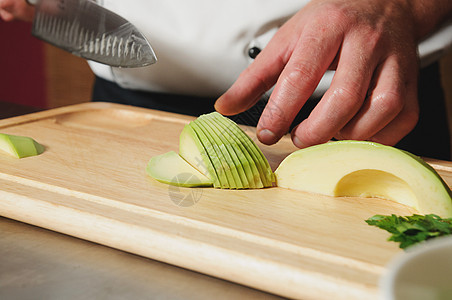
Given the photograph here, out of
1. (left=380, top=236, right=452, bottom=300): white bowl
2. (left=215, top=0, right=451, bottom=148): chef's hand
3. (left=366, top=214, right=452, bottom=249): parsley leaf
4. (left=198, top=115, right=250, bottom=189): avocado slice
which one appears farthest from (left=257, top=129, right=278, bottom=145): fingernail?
(left=380, top=236, right=452, bottom=300): white bowl

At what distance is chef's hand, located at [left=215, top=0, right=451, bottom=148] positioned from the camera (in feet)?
3.33

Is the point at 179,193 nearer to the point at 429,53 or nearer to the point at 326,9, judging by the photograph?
the point at 326,9

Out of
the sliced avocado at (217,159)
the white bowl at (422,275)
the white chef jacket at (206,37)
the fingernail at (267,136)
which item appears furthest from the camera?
the white chef jacket at (206,37)

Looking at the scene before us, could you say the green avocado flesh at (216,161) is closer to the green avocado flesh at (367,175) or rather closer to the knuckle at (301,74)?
the green avocado flesh at (367,175)

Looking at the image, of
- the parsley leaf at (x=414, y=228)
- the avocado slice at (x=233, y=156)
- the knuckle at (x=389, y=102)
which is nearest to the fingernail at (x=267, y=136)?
the avocado slice at (x=233, y=156)

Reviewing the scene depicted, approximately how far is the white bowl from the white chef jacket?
1038 mm

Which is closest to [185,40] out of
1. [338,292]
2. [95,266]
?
[95,266]

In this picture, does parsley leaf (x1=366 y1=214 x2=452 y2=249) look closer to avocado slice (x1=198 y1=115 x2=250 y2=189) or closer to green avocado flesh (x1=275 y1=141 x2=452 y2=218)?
green avocado flesh (x1=275 y1=141 x2=452 y2=218)

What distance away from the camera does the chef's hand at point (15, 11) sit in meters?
1.57

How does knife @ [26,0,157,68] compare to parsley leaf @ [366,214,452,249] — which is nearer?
parsley leaf @ [366,214,452,249]

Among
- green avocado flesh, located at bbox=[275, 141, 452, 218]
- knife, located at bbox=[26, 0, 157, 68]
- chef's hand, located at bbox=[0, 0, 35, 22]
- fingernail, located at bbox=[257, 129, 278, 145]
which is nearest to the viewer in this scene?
green avocado flesh, located at bbox=[275, 141, 452, 218]

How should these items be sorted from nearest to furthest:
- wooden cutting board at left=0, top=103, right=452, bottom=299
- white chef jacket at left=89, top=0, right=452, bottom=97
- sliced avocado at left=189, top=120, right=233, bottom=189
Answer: wooden cutting board at left=0, top=103, right=452, bottom=299 < sliced avocado at left=189, top=120, right=233, bottom=189 < white chef jacket at left=89, top=0, right=452, bottom=97

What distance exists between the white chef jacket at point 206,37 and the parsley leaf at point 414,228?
2.23 ft

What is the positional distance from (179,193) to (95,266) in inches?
10.3
